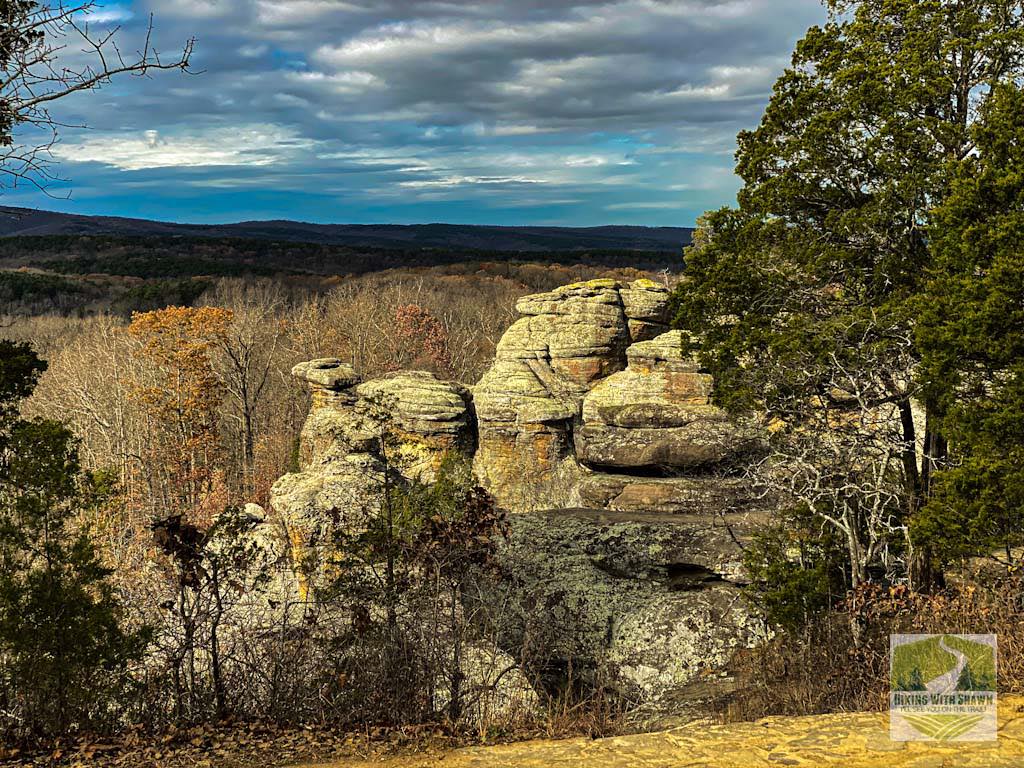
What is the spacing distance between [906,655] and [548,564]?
11.2 m

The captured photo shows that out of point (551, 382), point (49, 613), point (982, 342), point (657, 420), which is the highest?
point (982, 342)

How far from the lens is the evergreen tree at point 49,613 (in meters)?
9.00

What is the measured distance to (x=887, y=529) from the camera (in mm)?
14273

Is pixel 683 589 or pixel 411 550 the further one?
pixel 683 589

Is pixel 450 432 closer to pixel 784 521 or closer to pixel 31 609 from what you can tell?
pixel 784 521

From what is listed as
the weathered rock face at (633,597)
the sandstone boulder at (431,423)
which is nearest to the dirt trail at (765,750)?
the weathered rock face at (633,597)

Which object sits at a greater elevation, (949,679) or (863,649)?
(949,679)

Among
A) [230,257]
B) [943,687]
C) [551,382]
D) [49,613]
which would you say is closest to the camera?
[943,687]

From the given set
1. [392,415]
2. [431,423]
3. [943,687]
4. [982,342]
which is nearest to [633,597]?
[982,342]

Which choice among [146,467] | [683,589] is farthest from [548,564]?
[146,467]

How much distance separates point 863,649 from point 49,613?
9.60 metres

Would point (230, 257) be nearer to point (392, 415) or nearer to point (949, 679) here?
A: point (392, 415)

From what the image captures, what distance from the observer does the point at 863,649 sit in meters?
10.6

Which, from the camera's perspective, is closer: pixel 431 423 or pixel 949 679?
pixel 949 679
